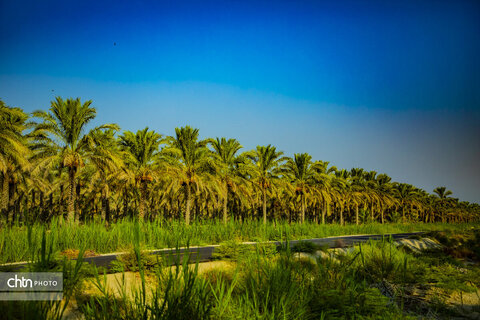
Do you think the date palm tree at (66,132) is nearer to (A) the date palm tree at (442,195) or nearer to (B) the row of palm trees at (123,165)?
(B) the row of palm trees at (123,165)

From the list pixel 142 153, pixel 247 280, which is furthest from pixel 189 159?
pixel 247 280

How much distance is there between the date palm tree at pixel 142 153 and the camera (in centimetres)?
2745

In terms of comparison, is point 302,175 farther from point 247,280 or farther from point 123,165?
point 247,280

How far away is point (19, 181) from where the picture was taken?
2645 cm

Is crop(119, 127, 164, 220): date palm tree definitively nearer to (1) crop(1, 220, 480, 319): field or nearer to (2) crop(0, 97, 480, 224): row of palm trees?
(2) crop(0, 97, 480, 224): row of palm trees

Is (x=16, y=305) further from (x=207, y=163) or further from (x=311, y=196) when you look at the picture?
(x=311, y=196)

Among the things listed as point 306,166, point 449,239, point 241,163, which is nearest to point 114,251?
point 449,239

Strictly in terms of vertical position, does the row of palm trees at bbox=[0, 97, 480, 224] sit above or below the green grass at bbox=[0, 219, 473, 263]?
above

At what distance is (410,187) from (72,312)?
81117mm

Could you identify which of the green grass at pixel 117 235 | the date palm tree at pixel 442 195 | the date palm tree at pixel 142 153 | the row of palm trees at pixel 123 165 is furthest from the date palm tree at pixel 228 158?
the date palm tree at pixel 442 195

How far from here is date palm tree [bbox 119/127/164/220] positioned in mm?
27453

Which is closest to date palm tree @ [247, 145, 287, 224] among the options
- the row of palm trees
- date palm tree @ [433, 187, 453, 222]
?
the row of palm trees

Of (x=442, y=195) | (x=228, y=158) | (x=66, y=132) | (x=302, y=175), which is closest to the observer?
(x=66, y=132)

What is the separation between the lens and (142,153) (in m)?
27.9
